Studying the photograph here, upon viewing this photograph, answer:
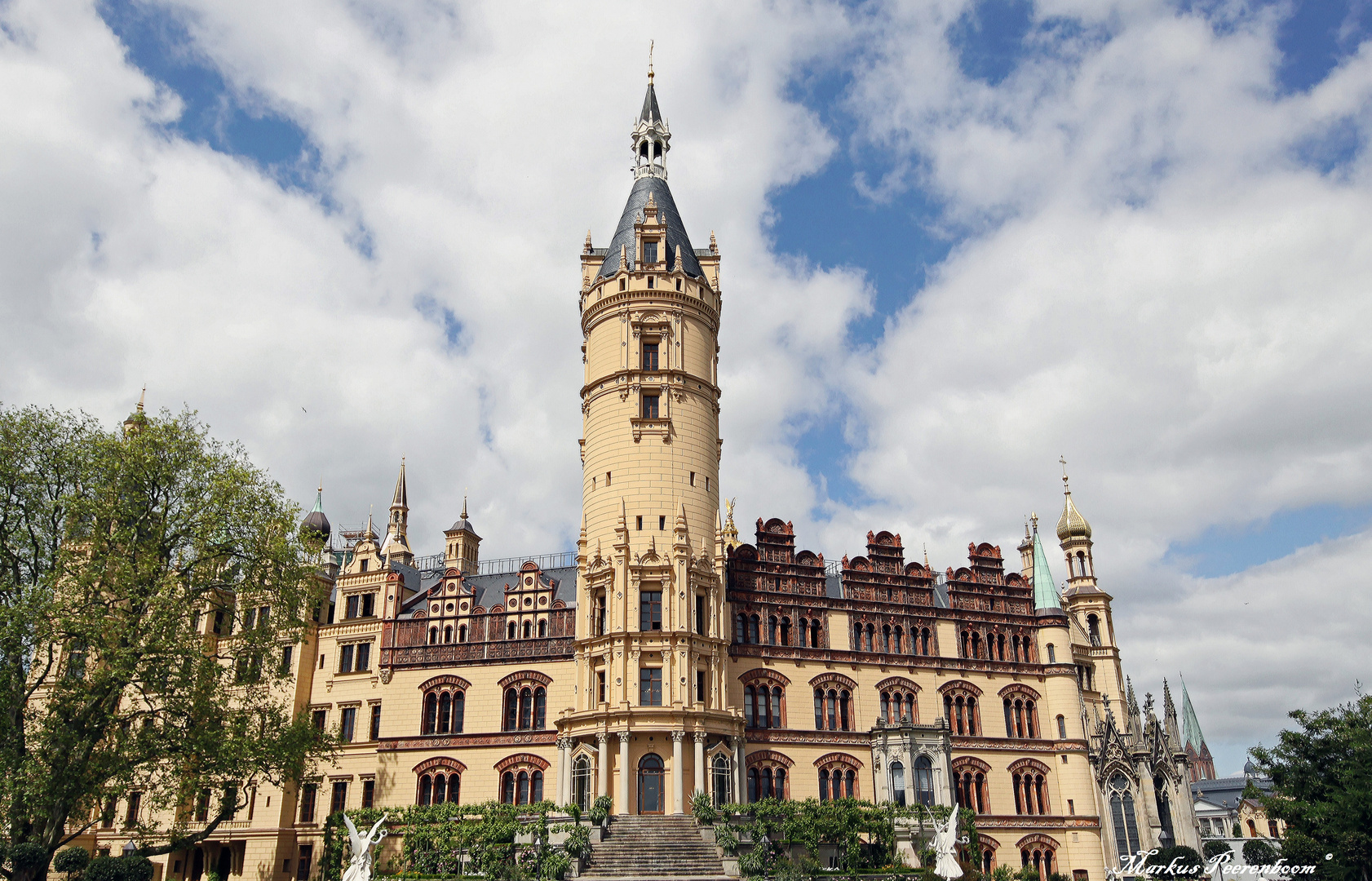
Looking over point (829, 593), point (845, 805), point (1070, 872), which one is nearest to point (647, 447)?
point (829, 593)

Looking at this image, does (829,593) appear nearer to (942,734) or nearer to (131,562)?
(942,734)

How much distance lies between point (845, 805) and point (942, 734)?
33.7ft

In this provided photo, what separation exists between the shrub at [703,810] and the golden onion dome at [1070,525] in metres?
33.8

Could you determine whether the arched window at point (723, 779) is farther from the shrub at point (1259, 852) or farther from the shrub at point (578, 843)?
the shrub at point (1259, 852)

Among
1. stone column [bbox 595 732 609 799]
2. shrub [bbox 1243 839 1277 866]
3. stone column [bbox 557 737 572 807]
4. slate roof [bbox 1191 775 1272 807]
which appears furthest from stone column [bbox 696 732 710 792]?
slate roof [bbox 1191 775 1272 807]

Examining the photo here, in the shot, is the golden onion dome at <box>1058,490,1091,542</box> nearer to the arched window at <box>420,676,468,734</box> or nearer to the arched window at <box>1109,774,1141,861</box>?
the arched window at <box>1109,774,1141,861</box>

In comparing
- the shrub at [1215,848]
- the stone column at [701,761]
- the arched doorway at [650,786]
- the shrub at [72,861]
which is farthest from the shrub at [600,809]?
the shrub at [1215,848]

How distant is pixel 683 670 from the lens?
154 feet

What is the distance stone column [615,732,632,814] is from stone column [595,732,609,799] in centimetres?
73

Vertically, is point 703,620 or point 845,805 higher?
point 703,620

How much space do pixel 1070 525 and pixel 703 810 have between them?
35117mm

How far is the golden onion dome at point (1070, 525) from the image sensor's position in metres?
64.8

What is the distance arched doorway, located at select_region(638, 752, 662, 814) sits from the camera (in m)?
45.5

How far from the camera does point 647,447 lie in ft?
170
